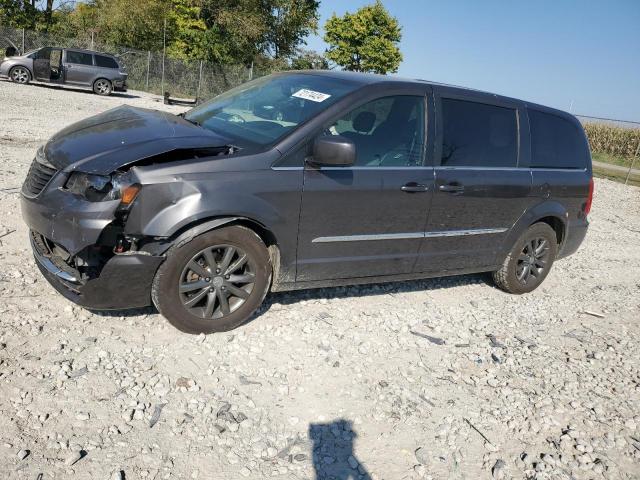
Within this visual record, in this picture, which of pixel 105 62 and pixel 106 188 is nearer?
pixel 106 188

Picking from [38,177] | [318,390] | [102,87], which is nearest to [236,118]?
[38,177]

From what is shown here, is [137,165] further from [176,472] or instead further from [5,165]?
[5,165]

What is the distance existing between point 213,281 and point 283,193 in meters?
0.77

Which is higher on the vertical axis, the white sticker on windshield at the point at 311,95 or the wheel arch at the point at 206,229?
the white sticker on windshield at the point at 311,95

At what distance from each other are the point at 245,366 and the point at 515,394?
186 centimetres

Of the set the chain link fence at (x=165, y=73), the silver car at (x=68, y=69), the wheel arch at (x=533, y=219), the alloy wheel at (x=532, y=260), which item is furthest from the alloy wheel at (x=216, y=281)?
the chain link fence at (x=165, y=73)

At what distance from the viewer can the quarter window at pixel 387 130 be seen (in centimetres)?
404

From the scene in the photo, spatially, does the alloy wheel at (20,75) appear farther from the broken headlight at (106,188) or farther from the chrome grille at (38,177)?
the broken headlight at (106,188)

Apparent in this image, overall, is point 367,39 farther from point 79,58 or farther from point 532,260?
point 532,260

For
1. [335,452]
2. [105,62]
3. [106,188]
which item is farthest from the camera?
[105,62]

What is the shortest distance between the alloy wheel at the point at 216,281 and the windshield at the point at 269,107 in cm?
85

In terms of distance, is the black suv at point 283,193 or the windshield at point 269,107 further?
the windshield at point 269,107

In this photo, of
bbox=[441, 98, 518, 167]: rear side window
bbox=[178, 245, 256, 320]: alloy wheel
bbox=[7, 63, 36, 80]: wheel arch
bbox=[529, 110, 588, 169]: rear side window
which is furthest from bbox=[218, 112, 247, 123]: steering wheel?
bbox=[7, 63, 36, 80]: wheel arch

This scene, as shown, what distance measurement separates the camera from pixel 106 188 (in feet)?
10.8
